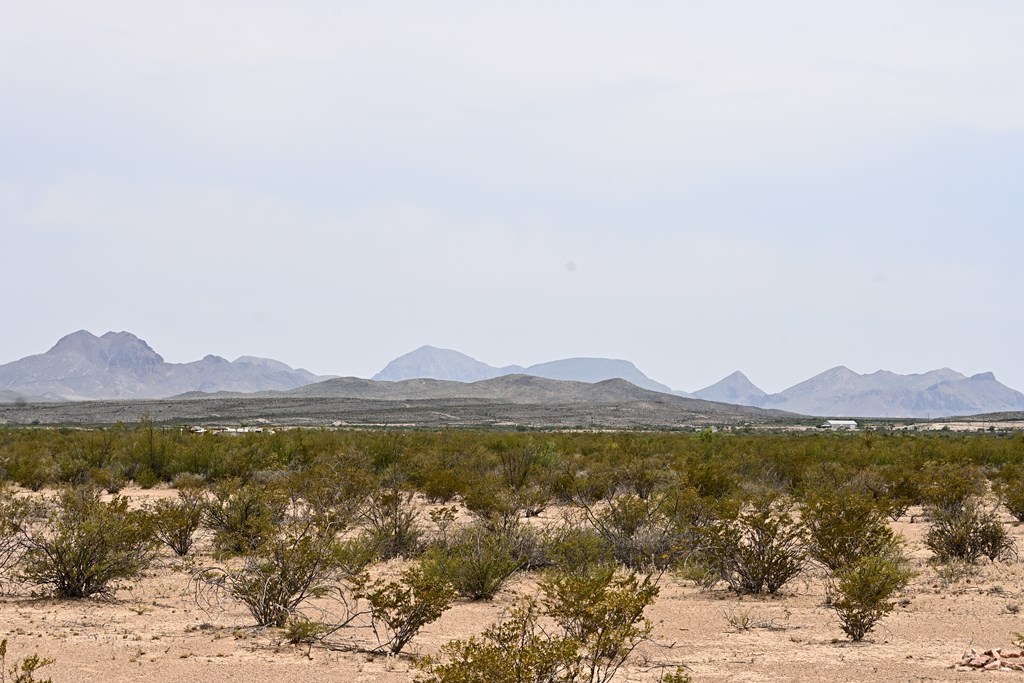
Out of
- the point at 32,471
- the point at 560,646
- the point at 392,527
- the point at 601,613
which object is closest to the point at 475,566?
the point at 392,527

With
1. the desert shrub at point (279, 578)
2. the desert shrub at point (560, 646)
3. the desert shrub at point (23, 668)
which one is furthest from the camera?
the desert shrub at point (279, 578)

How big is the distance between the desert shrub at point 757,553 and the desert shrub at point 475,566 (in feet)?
10.4

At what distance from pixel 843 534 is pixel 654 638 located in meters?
4.71

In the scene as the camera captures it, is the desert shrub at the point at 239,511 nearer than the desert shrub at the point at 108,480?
Yes

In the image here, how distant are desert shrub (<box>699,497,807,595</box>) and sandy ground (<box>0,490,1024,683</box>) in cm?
32

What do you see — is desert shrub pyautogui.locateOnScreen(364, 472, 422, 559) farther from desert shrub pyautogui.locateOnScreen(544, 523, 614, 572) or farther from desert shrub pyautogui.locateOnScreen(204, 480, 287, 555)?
desert shrub pyautogui.locateOnScreen(544, 523, 614, 572)

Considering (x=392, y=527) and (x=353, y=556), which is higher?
(x=353, y=556)

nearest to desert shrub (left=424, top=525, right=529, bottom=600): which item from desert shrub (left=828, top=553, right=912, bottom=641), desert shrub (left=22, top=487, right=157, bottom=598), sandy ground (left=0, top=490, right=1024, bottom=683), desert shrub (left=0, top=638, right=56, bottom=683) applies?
sandy ground (left=0, top=490, right=1024, bottom=683)

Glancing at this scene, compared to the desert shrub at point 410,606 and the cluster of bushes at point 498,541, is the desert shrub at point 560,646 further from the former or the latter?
the desert shrub at point 410,606

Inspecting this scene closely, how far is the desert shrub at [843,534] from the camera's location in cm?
1438

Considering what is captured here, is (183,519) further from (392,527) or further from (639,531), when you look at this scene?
(639,531)

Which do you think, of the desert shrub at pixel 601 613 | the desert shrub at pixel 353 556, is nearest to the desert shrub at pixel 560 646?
the desert shrub at pixel 601 613

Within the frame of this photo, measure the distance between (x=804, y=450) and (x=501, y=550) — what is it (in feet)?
83.4

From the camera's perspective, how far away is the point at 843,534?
47.3 feet
